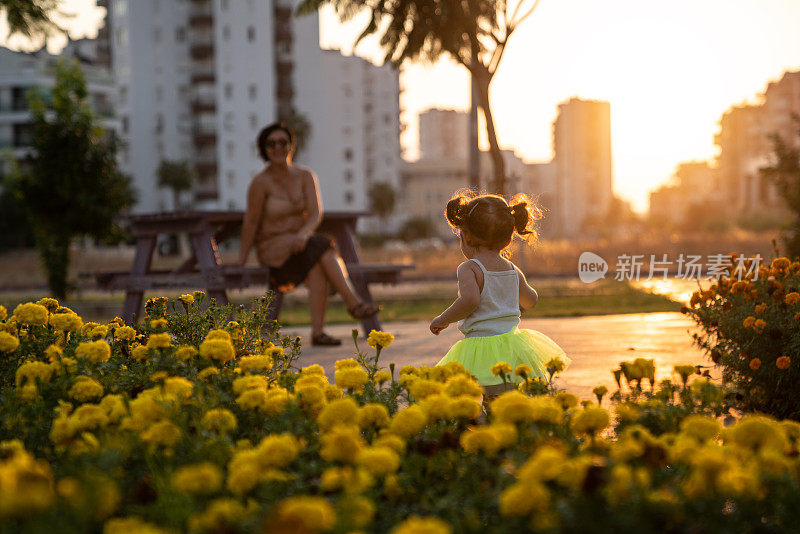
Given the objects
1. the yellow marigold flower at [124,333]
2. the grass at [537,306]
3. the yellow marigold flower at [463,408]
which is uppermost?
the yellow marigold flower at [124,333]

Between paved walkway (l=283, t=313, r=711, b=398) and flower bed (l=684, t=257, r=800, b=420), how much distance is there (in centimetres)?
42

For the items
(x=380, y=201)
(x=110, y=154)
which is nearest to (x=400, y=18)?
(x=110, y=154)

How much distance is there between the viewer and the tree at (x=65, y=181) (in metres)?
18.9

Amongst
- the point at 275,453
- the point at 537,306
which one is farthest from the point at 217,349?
the point at 537,306

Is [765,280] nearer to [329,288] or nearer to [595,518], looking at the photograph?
[595,518]

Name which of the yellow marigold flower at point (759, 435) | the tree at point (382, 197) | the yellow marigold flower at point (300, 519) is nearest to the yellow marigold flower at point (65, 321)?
the yellow marigold flower at point (300, 519)

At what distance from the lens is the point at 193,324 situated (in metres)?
3.74

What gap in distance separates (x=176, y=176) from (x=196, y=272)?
62.0m

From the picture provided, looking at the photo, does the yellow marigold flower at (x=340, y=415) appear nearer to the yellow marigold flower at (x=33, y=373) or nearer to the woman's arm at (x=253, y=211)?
the yellow marigold flower at (x=33, y=373)

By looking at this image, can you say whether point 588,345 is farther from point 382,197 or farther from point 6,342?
point 382,197

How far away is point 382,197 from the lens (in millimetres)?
96062

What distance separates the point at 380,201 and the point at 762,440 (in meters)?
94.4

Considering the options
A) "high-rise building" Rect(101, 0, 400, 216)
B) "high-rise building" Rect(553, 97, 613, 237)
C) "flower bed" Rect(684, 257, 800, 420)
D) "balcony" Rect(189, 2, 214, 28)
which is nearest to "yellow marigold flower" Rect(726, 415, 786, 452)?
"flower bed" Rect(684, 257, 800, 420)

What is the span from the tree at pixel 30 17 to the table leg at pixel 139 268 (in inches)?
98.4
